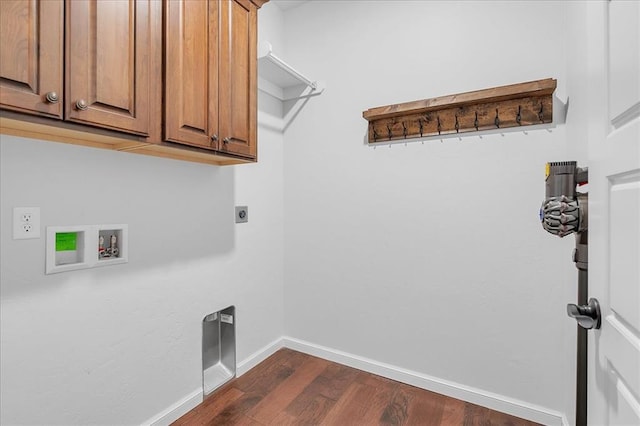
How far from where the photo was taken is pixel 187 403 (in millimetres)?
1838

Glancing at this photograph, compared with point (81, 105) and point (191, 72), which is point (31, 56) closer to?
point (81, 105)

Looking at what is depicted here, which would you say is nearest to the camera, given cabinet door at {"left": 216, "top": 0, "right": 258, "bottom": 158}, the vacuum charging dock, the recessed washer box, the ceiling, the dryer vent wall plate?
the recessed washer box

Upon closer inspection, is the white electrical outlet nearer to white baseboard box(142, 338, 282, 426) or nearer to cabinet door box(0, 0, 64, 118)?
cabinet door box(0, 0, 64, 118)

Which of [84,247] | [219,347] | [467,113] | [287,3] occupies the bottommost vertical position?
[219,347]

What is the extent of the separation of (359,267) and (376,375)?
77 cm

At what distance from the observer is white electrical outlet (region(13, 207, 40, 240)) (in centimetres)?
119

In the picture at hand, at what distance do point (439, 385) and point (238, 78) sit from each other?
2247 mm

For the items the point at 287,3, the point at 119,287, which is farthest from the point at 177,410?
the point at 287,3

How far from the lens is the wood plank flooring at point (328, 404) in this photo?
5.84 ft

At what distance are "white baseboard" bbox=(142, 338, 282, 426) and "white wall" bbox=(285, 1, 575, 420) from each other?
16.2 inches

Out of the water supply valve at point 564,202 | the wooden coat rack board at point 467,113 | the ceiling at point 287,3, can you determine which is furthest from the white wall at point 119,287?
the water supply valve at point 564,202

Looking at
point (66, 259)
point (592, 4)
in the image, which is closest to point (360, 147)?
point (592, 4)

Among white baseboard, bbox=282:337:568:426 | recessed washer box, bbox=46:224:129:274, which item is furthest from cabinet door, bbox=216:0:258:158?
white baseboard, bbox=282:337:568:426

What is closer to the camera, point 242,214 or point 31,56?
point 31,56
